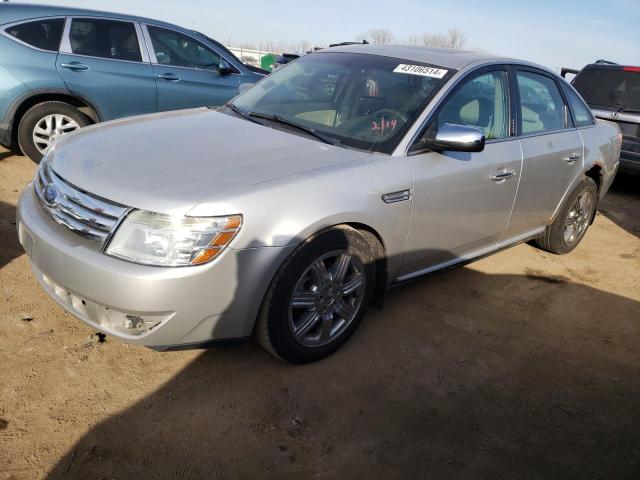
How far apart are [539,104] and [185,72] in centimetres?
408

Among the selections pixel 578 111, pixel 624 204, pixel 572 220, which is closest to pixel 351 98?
pixel 578 111

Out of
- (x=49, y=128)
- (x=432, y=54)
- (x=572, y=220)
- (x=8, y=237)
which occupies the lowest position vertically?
(x=8, y=237)

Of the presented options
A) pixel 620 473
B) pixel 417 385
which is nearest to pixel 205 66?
pixel 417 385

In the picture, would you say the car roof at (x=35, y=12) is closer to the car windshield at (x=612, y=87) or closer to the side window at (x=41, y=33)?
the side window at (x=41, y=33)

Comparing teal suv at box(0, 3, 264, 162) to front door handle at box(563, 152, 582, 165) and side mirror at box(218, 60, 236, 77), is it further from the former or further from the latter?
front door handle at box(563, 152, 582, 165)

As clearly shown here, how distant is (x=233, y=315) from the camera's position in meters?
2.38

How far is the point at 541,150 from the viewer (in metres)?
3.84

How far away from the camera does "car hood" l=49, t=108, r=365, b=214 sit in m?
2.29

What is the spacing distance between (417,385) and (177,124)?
209cm

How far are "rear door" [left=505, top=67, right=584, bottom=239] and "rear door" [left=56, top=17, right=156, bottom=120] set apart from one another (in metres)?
4.08

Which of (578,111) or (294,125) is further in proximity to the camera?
(578,111)

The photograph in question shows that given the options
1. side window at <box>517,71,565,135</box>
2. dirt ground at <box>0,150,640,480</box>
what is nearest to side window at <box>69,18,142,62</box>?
dirt ground at <box>0,150,640,480</box>

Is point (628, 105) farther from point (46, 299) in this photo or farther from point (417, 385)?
point (46, 299)

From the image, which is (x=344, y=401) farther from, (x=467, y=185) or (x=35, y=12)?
(x=35, y=12)
